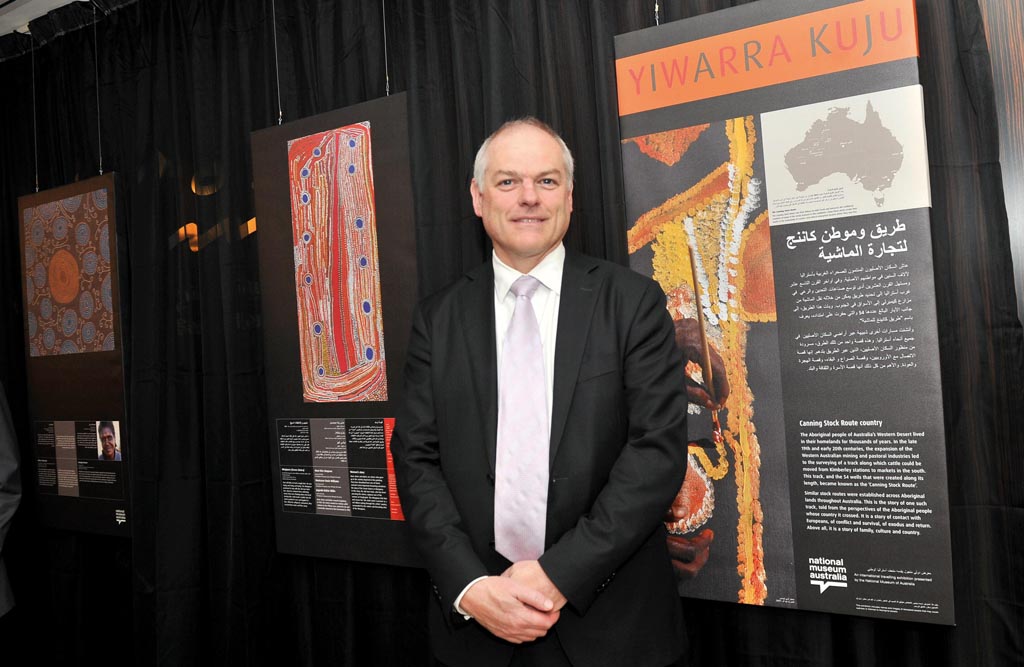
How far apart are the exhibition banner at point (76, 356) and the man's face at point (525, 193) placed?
2141 millimetres

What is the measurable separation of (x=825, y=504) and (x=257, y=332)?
208 cm

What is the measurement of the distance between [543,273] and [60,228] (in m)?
2.64

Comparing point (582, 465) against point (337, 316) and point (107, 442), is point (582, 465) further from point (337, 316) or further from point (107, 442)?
point (107, 442)

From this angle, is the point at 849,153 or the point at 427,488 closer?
the point at 427,488

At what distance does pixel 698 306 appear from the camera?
198cm

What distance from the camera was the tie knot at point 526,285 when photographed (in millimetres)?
1765

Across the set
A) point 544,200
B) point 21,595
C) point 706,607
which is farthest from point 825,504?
point 21,595

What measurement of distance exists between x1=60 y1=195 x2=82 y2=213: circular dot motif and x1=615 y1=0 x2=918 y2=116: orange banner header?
8.16ft

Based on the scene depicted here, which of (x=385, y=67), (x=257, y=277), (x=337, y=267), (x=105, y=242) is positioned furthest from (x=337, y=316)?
(x=105, y=242)

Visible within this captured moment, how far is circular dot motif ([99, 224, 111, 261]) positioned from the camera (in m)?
3.20

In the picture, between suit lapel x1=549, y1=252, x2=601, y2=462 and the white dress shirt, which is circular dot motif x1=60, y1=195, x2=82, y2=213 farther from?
suit lapel x1=549, y1=252, x2=601, y2=462

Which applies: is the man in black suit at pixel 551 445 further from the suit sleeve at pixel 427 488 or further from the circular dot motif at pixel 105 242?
the circular dot motif at pixel 105 242

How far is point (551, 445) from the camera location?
1.63 m

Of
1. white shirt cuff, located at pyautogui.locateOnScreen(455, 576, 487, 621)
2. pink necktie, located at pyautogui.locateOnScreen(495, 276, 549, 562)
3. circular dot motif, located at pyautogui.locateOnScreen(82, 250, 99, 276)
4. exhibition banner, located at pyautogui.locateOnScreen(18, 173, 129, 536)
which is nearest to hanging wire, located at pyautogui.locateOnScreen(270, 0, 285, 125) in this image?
exhibition banner, located at pyautogui.locateOnScreen(18, 173, 129, 536)
